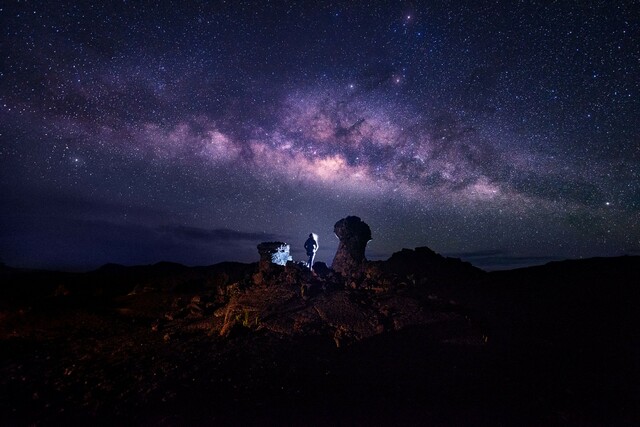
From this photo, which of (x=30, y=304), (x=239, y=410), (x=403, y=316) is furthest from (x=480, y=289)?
(x=30, y=304)

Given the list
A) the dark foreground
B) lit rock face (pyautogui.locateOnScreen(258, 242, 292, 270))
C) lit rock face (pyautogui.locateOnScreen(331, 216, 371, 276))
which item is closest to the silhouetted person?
lit rock face (pyautogui.locateOnScreen(258, 242, 292, 270))

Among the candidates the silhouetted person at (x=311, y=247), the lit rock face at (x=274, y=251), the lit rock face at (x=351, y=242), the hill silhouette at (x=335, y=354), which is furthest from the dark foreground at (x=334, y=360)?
the silhouetted person at (x=311, y=247)

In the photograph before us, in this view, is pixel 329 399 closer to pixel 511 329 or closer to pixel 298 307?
pixel 298 307

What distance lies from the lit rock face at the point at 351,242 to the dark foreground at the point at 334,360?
27.3 ft

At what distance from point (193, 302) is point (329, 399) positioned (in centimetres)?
1186

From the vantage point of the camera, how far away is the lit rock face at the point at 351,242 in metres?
26.6

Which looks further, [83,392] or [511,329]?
[511,329]

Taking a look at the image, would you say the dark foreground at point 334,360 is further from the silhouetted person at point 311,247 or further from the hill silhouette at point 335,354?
the silhouetted person at point 311,247

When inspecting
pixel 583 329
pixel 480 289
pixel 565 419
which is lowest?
pixel 565 419

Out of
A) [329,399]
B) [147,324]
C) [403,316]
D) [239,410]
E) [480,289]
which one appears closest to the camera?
[239,410]

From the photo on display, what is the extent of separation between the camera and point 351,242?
26719 mm

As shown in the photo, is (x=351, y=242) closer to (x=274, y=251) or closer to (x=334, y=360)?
(x=274, y=251)

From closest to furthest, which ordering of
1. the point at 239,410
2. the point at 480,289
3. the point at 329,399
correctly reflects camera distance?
1. the point at 239,410
2. the point at 329,399
3. the point at 480,289

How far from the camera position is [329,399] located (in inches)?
349
